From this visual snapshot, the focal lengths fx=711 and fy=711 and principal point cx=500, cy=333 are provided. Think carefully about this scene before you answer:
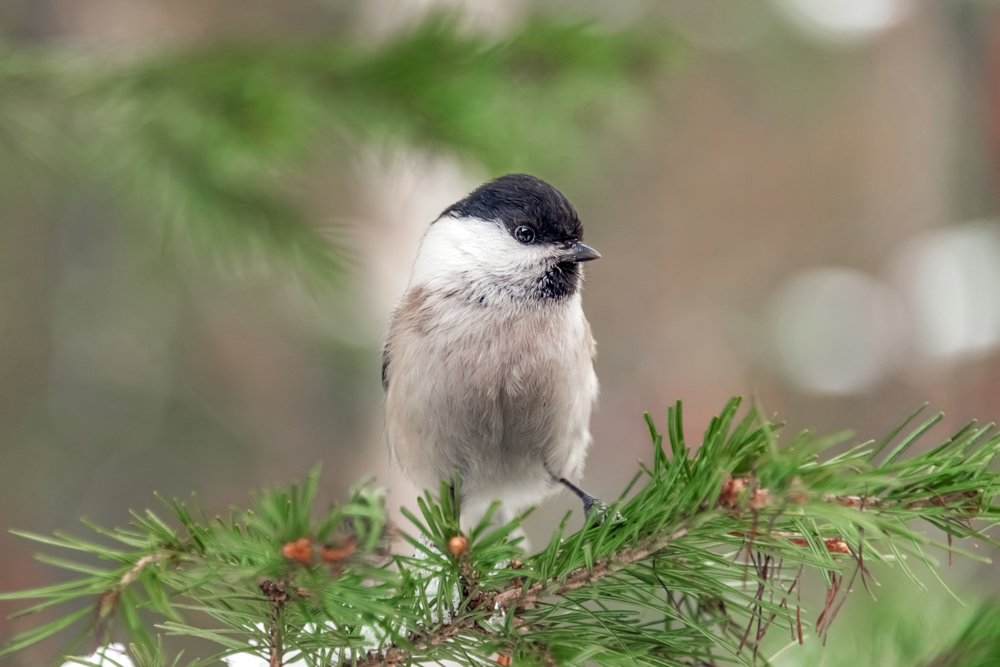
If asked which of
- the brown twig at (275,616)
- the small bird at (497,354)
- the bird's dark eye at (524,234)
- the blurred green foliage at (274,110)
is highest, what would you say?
the blurred green foliage at (274,110)

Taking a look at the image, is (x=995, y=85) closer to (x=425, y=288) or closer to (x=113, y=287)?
(x=425, y=288)

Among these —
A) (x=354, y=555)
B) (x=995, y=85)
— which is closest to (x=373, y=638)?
(x=354, y=555)

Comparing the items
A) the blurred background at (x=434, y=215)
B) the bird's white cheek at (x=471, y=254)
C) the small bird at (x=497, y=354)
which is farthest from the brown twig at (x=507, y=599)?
the bird's white cheek at (x=471, y=254)

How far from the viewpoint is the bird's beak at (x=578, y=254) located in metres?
1.36

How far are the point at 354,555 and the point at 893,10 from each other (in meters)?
5.79

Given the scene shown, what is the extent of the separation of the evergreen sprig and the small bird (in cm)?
45

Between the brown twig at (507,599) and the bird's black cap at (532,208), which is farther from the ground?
the bird's black cap at (532,208)

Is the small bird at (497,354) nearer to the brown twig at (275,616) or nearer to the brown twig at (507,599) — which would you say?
the brown twig at (507,599)

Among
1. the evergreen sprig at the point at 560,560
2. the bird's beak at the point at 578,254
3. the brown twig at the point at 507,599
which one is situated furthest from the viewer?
the bird's beak at the point at 578,254

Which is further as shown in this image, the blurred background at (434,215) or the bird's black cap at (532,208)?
the blurred background at (434,215)

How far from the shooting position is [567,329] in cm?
132

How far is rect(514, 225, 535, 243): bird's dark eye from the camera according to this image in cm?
142

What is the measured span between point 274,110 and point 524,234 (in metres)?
0.55

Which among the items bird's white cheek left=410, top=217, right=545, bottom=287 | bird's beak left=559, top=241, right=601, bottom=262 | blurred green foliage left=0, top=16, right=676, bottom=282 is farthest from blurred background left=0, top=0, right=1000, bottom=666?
bird's beak left=559, top=241, right=601, bottom=262
